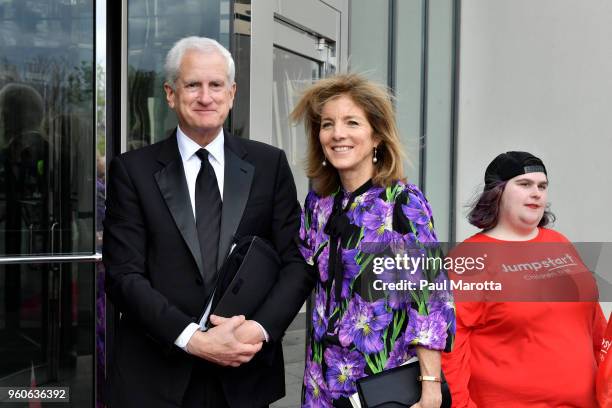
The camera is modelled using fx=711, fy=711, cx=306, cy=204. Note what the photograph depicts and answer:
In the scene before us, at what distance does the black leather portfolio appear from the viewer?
84.4 inches

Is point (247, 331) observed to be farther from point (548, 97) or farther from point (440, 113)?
point (548, 97)

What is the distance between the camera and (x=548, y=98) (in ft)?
26.1

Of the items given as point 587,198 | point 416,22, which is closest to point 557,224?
point 587,198

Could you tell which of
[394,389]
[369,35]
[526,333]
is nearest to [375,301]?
[394,389]

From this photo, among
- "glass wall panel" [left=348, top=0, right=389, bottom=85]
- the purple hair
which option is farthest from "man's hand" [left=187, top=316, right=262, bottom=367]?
"glass wall panel" [left=348, top=0, right=389, bottom=85]

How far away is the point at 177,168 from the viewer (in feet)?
7.55

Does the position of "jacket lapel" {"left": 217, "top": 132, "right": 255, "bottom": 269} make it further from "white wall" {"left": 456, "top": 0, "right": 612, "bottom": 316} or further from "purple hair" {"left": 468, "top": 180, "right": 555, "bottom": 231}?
"white wall" {"left": 456, "top": 0, "right": 612, "bottom": 316}

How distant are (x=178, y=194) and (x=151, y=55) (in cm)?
193

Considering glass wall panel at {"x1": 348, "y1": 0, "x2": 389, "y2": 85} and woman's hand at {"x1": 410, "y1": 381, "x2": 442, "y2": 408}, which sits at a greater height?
glass wall panel at {"x1": 348, "y1": 0, "x2": 389, "y2": 85}

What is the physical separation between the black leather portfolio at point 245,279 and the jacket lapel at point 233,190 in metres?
0.05

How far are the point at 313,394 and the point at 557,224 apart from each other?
6.47 metres

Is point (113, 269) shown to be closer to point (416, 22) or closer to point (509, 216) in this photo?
point (509, 216)

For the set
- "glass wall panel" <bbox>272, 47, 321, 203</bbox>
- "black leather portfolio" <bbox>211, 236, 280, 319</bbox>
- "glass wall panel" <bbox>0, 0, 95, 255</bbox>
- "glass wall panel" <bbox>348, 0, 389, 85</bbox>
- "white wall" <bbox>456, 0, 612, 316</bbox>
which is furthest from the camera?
"white wall" <bbox>456, 0, 612, 316</bbox>

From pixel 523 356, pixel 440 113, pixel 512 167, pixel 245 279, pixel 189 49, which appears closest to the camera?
pixel 245 279
